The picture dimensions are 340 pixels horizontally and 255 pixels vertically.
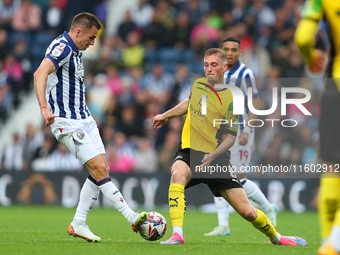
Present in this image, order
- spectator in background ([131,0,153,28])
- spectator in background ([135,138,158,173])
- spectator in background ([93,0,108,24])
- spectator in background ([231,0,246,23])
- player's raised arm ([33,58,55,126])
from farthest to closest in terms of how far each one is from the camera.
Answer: spectator in background ([93,0,108,24])
spectator in background ([131,0,153,28])
spectator in background ([231,0,246,23])
spectator in background ([135,138,158,173])
player's raised arm ([33,58,55,126])

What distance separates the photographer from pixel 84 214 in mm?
6336

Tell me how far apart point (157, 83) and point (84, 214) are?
33.0 feet

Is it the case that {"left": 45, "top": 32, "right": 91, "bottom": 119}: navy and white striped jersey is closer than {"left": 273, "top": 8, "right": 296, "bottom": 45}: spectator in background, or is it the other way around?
{"left": 45, "top": 32, "right": 91, "bottom": 119}: navy and white striped jersey

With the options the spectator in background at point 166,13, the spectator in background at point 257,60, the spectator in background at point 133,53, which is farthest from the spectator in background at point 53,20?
the spectator in background at point 257,60

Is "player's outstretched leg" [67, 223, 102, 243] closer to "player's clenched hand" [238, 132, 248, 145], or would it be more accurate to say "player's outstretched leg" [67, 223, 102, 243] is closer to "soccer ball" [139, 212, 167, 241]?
"soccer ball" [139, 212, 167, 241]

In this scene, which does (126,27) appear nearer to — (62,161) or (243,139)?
(62,161)

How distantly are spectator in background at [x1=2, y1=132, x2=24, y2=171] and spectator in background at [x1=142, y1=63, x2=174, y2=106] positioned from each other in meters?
3.89

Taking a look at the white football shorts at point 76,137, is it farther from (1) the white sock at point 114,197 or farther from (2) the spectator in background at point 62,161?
(2) the spectator in background at point 62,161

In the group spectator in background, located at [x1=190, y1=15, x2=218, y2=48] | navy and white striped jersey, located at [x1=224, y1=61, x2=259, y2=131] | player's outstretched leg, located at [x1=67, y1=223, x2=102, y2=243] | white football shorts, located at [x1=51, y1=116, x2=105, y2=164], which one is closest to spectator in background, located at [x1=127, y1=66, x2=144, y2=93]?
spectator in background, located at [x1=190, y1=15, x2=218, y2=48]

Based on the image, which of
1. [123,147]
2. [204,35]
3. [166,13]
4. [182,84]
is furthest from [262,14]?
[123,147]

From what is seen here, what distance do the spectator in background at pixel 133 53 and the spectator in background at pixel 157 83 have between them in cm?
90

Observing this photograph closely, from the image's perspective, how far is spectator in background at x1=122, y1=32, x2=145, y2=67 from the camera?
17.2 m

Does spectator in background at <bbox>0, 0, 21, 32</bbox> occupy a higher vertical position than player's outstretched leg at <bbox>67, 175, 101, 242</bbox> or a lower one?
higher

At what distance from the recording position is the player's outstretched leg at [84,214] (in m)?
6.17
